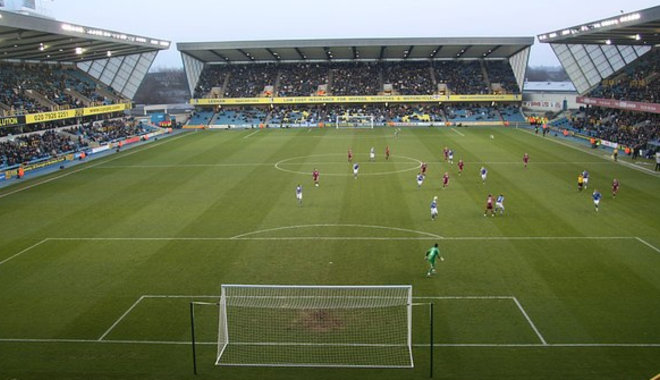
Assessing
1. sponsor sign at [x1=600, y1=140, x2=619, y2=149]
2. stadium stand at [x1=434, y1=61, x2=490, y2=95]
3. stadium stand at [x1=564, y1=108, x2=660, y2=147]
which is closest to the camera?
stadium stand at [x1=564, y1=108, x2=660, y2=147]

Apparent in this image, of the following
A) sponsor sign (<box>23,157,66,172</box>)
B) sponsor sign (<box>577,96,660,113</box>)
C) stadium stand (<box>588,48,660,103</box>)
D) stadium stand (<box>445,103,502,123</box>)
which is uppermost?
stadium stand (<box>588,48,660,103</box>)

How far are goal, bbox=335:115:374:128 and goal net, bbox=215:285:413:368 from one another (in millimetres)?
59614

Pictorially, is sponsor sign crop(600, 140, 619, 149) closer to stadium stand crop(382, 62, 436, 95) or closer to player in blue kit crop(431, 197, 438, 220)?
stadium stand crop(382, 62, 436, 95)

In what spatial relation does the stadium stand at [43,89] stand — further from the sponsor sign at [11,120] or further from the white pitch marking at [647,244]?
the white pitch marking at [647,244]

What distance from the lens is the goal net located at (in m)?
12.8

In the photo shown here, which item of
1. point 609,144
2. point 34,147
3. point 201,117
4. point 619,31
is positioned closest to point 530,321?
point 609,144

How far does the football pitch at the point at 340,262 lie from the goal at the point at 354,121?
1441 inches

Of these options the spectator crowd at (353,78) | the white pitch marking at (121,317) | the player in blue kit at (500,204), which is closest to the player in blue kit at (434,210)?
the player in blue kit at (500,204)

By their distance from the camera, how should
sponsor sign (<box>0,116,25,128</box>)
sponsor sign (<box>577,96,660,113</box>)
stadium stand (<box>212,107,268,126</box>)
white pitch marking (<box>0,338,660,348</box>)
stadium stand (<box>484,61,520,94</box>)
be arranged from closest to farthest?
1. white pitch marking (<box>0,338,660,348</box>)
2. sponsor sign (<box>0,116,25,128</box>)
3. sponsor sign (<box>577,96,660,113</box>)
4. stadium stand (<box>212,107,268,126</box>)
5. stadium stand (<box>484,61,520,94</box>)

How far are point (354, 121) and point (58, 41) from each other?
4322cm

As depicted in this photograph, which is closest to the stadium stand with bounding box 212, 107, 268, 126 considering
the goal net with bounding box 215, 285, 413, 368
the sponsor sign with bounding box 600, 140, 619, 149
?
the sponsor sign with bounding box 600, 140, 619, 149

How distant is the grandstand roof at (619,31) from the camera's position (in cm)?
4016

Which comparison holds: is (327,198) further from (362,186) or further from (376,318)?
(376,318)

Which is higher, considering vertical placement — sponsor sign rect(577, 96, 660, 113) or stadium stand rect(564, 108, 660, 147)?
sponsor sign rect(577, 96, 660, 113)
